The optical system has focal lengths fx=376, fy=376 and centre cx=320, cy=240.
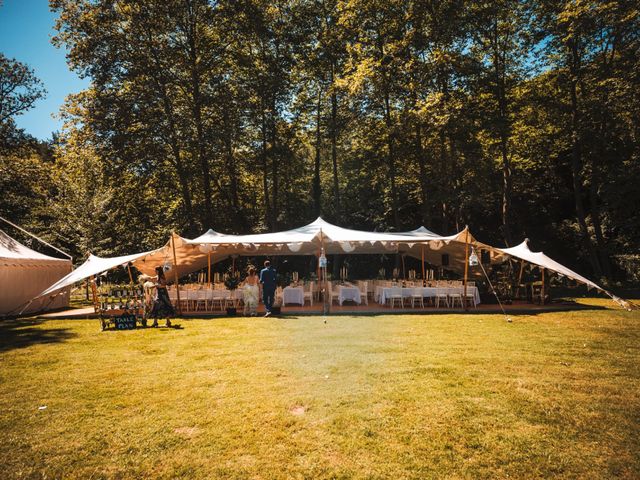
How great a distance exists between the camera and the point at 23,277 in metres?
12.9

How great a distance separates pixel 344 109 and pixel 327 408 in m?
18.3

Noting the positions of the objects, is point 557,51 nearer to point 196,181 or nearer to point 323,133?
point 323,133

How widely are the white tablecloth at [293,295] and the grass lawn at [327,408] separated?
221 inches

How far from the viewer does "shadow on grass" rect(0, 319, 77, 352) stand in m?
8.07

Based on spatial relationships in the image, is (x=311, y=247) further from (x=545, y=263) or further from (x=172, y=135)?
(x=172, y=135)

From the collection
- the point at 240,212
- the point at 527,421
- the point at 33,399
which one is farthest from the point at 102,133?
the point at 527,421

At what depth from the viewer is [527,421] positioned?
3912 millimetres

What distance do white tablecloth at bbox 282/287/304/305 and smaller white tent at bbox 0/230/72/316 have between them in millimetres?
7435

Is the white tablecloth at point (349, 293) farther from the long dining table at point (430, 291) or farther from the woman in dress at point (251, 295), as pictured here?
the woman in dress at point (251, 295)

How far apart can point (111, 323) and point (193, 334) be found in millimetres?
3245

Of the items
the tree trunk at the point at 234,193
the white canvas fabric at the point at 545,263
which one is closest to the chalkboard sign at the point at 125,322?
the white canvas fabric at the point at 545,263

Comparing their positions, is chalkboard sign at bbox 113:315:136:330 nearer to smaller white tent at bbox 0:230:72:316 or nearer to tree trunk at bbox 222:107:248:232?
smaller white tent at bbox 0:230:72:316

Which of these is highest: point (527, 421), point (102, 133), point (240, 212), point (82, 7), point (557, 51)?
point (82, 7)

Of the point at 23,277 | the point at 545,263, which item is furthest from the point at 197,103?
the point at 545,263
